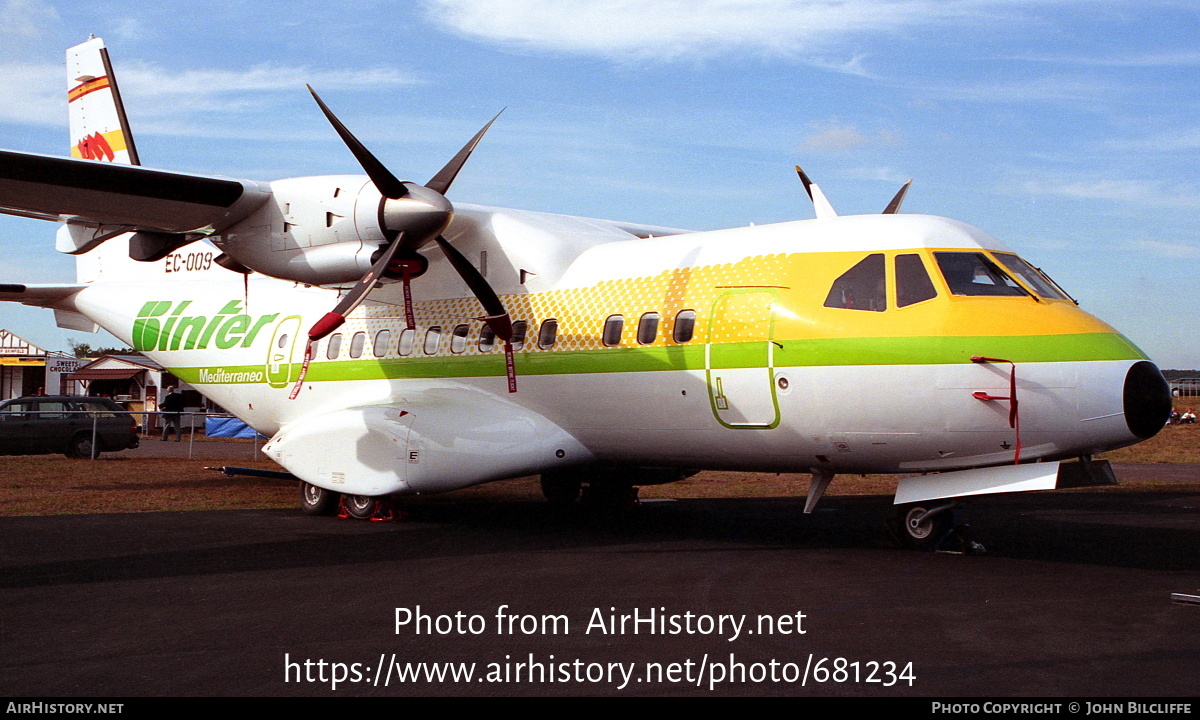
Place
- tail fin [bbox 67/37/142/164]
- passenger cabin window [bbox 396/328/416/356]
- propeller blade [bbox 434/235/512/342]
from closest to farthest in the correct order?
propeller blade [bbox 434/235/512/342] < passenger cabin window [bbox 396/328/416/356] < tail fin [bbox 67/37/142/164]

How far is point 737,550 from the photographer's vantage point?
10359mm

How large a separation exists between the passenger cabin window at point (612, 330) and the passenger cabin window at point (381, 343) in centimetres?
364

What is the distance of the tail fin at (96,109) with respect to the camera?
1628 centimetres

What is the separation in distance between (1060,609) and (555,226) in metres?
7.55

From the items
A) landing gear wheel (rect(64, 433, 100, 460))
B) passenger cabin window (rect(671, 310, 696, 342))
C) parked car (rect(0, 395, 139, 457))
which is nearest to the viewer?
passenger cabin window (rect(671, 310, 696, 342))

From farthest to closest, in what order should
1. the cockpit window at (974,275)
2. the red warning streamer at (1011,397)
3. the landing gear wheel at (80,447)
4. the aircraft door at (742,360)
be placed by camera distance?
the landing gear wheel at (80,447), the aircraft door at (742,360), the cockpit window at (974,275), the red warning streamer at (1011,397)

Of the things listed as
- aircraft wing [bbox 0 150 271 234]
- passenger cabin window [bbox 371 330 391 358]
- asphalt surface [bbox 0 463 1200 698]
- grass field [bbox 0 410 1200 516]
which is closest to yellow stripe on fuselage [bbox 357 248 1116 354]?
passenger cabin window [bbox 371 330 391 358]

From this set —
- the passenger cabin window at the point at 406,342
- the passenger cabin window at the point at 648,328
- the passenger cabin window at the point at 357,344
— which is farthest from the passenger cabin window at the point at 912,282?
the passenger cabin window at the point at 357,344

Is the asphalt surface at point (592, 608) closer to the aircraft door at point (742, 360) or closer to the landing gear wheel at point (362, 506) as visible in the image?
the landing gear wheel at point (362, 506)

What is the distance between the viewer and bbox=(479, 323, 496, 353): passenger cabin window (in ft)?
40.6

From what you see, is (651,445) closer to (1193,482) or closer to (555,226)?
(555,226)

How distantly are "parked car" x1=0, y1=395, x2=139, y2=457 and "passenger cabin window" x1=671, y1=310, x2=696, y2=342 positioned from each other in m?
17.2

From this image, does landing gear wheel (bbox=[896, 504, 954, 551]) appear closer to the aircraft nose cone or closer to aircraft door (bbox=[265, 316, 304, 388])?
the aircraft nose cone

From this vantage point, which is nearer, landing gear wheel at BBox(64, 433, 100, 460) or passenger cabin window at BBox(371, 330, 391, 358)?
passenger cabin window at BBox(371, 330, 391, 358)
